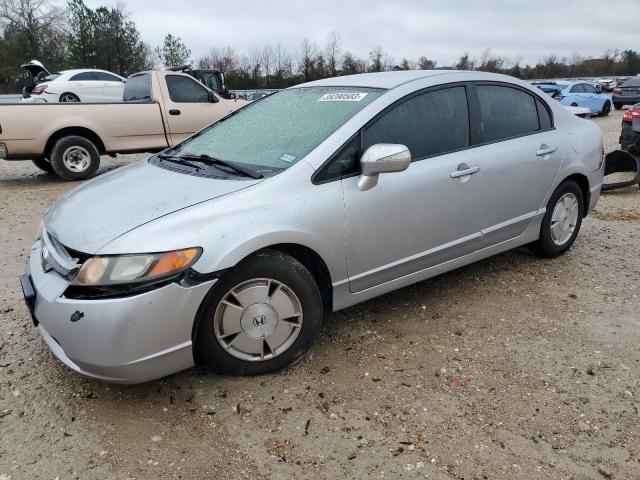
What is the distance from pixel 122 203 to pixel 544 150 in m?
3.06

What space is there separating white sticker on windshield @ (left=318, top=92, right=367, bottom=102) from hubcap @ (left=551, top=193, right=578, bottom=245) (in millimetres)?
2018

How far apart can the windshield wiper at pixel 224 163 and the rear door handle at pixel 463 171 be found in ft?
4.30

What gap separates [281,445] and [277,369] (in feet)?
1.77

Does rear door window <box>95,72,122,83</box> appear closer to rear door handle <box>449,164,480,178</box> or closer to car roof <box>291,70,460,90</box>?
car roof <box>291,70,460,90</box>

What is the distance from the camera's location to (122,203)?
2.84m

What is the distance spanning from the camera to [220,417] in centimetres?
261

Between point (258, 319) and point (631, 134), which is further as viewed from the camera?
point (631, 134)

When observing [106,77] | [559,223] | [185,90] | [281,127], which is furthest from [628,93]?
[281,127]

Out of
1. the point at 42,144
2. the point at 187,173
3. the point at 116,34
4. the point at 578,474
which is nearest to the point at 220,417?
the point at 187,173

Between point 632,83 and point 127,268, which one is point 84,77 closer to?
point 127,268

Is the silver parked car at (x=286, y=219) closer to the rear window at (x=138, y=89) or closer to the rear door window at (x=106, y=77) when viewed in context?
the rear window at (x=138, y=89)

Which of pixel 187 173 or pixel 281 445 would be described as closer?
pixel 281 445

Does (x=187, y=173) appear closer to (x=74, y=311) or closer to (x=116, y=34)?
(x=74, y=311)

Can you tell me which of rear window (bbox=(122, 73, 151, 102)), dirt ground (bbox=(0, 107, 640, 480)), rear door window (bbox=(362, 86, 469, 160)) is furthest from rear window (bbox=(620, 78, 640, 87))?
rear door window (bbox=(362, 86, 469, 160))
